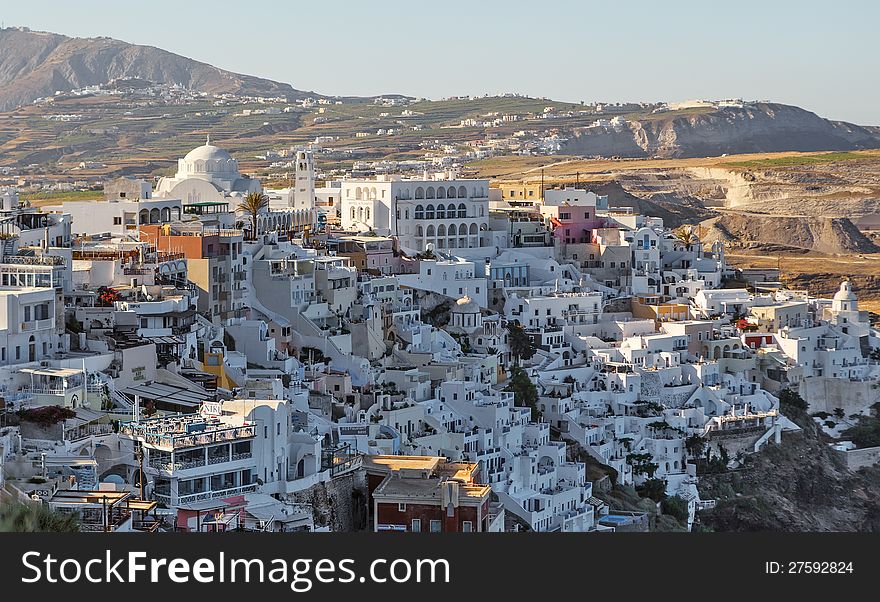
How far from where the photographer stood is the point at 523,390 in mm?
36531

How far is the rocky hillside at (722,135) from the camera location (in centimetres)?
14188

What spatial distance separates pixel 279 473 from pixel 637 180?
275ft

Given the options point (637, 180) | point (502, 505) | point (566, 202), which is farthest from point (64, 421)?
point (637, 180)

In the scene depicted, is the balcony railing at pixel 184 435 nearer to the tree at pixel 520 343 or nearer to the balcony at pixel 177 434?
the balcony at pixel 177 434

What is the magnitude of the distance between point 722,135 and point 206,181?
353 feet

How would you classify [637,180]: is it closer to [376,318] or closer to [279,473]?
[376,318]

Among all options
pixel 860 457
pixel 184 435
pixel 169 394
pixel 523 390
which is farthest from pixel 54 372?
pixel 860 457

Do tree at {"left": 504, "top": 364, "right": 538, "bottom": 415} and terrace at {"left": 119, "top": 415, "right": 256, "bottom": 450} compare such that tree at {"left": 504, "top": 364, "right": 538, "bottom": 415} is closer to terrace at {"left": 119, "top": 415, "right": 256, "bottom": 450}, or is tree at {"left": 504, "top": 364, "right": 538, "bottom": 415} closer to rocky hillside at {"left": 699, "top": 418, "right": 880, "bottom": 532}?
rocky hillside at {"left": 699, "top": 418, "right": 880, "bottom": 532}

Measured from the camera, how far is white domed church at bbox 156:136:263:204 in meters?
46.4

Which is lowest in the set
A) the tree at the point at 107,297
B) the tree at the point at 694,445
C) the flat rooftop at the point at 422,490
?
the tree at the point at 694,445

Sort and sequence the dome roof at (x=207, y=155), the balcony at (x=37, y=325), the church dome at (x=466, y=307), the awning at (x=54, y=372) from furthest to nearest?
the dome roof at (x=207, y=155) → the church dome at (x=466, y=307) → the balcony at (x=37, y=325) → the awning at (x=54, y=372)

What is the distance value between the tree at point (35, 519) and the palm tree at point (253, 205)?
21890mm

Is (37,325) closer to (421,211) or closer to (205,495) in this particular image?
Result: (205,495)

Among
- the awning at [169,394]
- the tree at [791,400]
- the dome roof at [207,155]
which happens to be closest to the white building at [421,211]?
the dome roof at [207,155]
